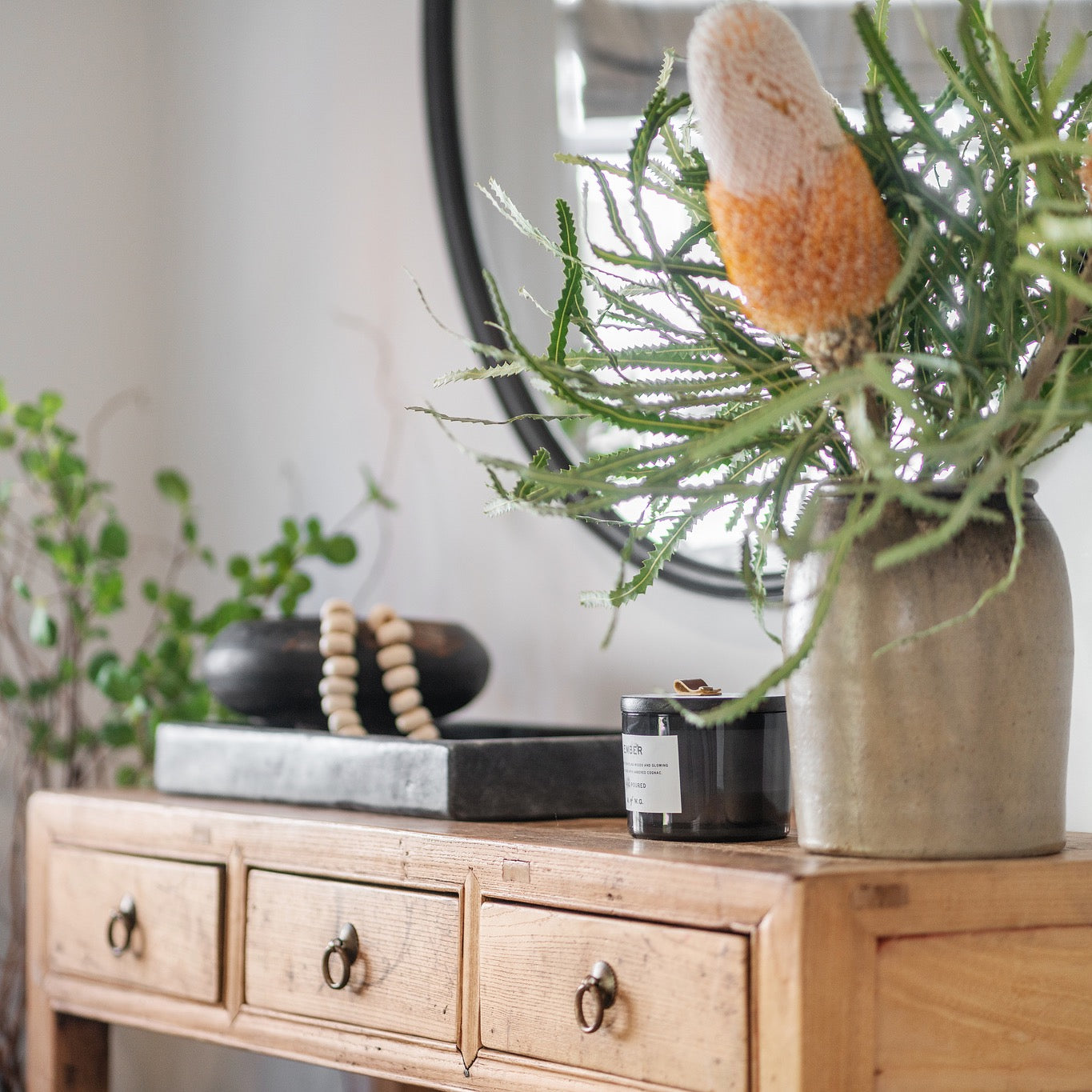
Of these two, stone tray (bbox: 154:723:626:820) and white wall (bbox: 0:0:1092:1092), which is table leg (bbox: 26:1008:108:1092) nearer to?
stone tray (bbox: 154:723:626:820)

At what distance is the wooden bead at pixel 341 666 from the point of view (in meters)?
1.06

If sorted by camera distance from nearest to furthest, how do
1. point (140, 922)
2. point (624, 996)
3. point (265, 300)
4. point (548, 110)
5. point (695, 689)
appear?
1. point (624, 996)
2. point (695, 689)
3. point (140, 922)
4. point (548, 110)
5. point (265, 300)

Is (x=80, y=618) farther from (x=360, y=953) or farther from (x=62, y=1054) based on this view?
(x=360, y=953)

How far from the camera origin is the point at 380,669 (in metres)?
1.09

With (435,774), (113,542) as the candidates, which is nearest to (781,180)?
(435,774)

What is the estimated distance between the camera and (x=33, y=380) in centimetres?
162

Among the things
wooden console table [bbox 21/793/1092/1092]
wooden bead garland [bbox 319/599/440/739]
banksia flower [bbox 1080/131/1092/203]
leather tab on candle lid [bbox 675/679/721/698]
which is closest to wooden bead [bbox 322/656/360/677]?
wooden bead garland [bbox 319/599/440/739]

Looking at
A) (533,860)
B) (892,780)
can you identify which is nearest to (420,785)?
(533,860)

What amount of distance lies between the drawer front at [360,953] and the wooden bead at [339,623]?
0.21m

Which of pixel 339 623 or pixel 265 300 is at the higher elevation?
pixel 265 300

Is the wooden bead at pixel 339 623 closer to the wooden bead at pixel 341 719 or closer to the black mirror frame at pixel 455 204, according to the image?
the wooden bead at pixel 341 719

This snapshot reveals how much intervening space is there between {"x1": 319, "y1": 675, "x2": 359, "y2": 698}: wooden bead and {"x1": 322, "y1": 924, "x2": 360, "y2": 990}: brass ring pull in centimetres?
23

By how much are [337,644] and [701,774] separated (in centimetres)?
40

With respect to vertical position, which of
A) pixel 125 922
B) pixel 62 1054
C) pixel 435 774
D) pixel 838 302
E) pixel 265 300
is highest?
pixel 265 300
